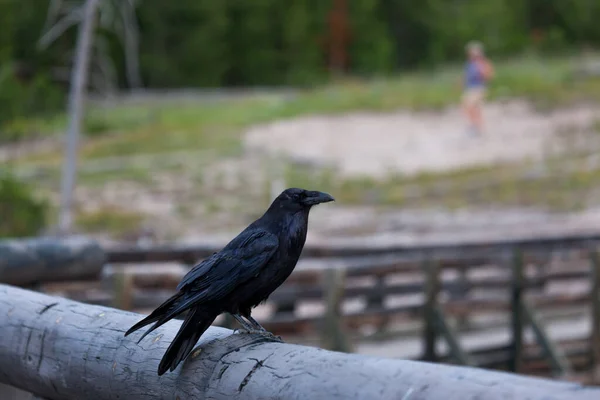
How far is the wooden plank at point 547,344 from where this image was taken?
9508 millimetres

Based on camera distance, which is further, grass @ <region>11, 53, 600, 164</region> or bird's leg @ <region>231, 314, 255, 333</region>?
grass @ <region>11, 53, 600, 164</region>

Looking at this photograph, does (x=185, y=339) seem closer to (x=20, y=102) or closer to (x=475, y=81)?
(x=475, y=81)

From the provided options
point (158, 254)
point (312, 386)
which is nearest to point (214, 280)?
point (312, 386)

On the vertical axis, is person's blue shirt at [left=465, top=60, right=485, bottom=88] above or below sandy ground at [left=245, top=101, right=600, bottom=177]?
above

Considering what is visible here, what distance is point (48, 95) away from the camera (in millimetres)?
32594

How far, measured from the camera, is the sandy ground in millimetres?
25453

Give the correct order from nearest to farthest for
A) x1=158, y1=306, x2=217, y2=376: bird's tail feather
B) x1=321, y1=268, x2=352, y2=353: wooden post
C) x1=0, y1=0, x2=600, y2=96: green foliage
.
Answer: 1. x1=158, y1=306, x2=217, y2=376: bird's tail feather
2. x1=321, y1=268, x2=352, y2=353: wooden post
3. x1=0, y1=0, x2=600, y2=96: green foliage

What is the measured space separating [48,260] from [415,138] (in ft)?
72.2

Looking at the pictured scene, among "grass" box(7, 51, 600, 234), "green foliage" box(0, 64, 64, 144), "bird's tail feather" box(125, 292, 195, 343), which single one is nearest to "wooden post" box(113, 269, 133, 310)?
"bird's tail feather" box(125, 292, 195, 343)

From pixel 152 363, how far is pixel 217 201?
781 inches

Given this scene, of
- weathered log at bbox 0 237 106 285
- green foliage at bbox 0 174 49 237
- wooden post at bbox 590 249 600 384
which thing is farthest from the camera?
green foliage at bbox 0 174 49 237

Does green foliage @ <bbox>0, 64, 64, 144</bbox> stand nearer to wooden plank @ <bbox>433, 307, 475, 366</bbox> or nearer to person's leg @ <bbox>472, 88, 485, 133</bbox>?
person's leg @ <bbox>472, 88, 485, 133</bbox>

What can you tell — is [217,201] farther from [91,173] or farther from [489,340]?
[489,340]

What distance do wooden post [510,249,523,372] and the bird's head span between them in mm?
6687
